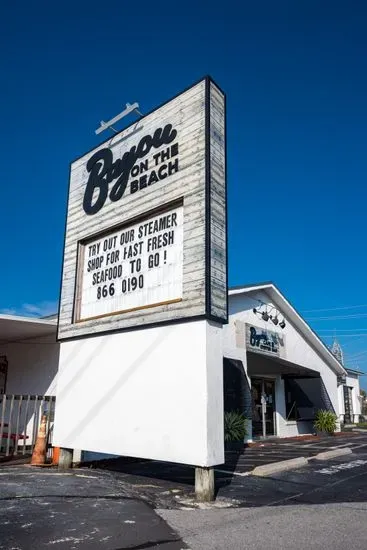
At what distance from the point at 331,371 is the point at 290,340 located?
587 centimetres

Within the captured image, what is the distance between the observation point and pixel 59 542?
17.3ft

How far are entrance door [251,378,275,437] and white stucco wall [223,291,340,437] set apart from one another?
0.36 meters

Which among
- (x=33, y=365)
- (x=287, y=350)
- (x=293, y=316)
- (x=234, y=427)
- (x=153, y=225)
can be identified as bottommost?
(x=234, y=427)

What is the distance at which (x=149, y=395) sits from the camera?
28.2 feet

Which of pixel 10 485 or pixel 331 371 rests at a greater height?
pixel 331 371

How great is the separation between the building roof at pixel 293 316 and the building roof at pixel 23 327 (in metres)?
6.79

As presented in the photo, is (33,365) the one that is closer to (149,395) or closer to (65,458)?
(65,458)

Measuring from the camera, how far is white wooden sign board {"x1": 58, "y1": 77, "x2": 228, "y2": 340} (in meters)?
8.49

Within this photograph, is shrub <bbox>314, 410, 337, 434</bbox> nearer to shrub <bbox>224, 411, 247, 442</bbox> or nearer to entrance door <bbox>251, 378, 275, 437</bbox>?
entrance door <bbox>251, 378, 275, 437</bbox>

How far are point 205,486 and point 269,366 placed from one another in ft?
45.2

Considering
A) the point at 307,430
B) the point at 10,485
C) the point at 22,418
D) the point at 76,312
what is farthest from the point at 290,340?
the point at 10,485

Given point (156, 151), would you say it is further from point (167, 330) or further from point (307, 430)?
point (307, 430)

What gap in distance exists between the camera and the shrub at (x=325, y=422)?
76.1 feet

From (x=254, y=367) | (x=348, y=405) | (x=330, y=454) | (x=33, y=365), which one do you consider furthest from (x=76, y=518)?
(x=348, y=405)
